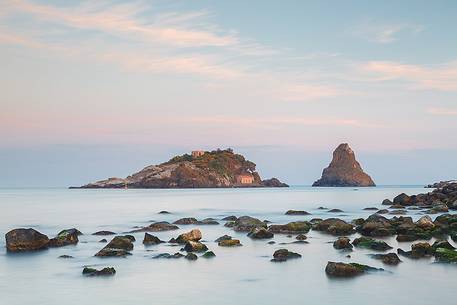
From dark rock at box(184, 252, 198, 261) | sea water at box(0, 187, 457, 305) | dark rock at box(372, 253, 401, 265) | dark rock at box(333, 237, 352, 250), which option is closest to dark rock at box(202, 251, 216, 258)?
sea water at box(0, 187, 457, 305)

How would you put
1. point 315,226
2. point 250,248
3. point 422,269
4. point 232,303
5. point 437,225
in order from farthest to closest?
point 315,226, point 437,225, point 250,248, point 422,269, point 232,303

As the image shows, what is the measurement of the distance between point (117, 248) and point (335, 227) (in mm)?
14525

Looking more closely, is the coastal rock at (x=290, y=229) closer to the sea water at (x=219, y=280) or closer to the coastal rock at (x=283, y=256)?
the sea water at (x=219, y=280)

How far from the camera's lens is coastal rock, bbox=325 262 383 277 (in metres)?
18.9

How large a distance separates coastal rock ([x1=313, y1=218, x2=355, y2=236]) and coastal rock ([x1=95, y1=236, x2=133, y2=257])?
1351 cm

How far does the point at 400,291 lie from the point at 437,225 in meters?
16.8

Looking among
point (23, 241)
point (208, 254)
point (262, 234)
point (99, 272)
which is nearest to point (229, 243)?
point (262, 234)

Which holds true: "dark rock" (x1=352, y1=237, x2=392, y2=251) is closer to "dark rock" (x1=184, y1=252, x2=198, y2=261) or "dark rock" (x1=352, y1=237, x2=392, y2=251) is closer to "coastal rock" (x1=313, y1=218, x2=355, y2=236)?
"coastal rock" (x1=313, y1=218, x2=355, y2=236)

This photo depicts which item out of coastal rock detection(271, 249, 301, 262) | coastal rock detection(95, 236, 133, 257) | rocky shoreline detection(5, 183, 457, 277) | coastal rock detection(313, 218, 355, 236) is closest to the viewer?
rocky shoreline detection(5, 183, 457, 277)

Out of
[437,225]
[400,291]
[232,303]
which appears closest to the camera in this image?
[232,303]

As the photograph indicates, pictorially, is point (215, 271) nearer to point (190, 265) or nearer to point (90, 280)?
point (190, 265)

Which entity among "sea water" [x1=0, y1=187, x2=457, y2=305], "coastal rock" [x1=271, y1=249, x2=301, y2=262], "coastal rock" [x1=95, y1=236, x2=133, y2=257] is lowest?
"sea water" [x1=0, y1=187, x2=457, y2=305]

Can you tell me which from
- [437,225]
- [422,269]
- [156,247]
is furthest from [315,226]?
[422,269]

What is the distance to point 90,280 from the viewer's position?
1872 cm
